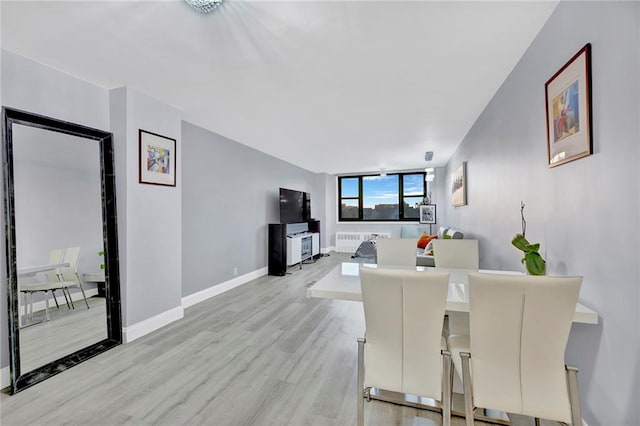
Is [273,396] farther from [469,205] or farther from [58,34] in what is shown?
[469,205]

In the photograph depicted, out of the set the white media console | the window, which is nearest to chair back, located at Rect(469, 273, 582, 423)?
the white media console

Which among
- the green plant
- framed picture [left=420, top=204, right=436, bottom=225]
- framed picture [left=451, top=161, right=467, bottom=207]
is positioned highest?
framed picture [left=451, top=161, right=467, bottom=207]

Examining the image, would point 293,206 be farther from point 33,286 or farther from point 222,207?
point 33,286

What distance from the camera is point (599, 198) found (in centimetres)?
131

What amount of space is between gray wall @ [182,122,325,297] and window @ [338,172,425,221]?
3.20 metres

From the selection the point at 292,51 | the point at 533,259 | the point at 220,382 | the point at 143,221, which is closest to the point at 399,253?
the point at 533,259

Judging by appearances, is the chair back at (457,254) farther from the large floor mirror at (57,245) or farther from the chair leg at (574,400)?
the large floor mirror at (57,245)

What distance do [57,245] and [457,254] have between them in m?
3.52

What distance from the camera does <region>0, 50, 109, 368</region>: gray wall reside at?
201cm

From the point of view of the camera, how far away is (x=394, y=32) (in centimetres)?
184

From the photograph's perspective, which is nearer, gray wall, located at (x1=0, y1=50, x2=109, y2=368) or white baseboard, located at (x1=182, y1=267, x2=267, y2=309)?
gray wall, located at (x1=0, y1=50, x2=109, y2=368)

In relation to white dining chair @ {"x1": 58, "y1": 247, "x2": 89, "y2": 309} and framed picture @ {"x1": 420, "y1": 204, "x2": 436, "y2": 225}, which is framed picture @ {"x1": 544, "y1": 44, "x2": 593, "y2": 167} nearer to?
white dining chair @ {"x1": 58, "y1": 247, "x2": 89, "y2": 309}

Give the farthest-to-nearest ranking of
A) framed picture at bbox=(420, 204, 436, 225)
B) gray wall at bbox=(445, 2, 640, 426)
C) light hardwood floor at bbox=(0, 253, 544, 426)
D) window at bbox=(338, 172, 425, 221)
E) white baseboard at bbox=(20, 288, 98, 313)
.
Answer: window at bbox=(338, 172, 425, 221)
framed picture at bbox=(420, 204, 436, 225)
white baseboard at bbox=(20, 288, 98, 313)
light hardwood floor at bbox=(0, 253, 544, 426)
gray wall at bbox=(445, 2, 640, 426)

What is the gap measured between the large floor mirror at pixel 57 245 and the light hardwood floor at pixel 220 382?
268mm
